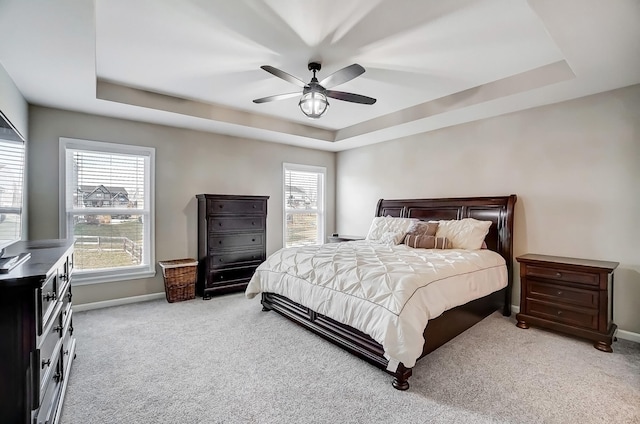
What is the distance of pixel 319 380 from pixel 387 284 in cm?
87

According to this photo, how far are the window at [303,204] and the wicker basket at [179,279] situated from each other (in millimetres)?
1848

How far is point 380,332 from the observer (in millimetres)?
2170

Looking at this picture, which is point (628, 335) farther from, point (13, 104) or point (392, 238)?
point (13, 104)

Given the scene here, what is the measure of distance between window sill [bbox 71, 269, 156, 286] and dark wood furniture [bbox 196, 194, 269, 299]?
732 millimetres

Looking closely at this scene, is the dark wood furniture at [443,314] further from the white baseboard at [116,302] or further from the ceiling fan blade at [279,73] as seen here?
the ceiling fan blade at [279,73]

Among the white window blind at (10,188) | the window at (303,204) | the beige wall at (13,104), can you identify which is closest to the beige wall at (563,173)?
the window at (303,204)

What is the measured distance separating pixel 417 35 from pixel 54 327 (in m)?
3.15

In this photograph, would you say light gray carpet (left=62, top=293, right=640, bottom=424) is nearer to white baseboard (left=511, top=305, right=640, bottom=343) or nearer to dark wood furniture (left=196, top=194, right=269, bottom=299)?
white baseboard (left=511, top=305, right=640, bottom=343)

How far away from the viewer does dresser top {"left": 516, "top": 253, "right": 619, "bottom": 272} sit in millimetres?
2848

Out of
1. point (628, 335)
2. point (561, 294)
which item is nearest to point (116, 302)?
point (561, 294)

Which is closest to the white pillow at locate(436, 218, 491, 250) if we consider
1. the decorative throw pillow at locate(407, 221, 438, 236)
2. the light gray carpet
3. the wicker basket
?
the decorative throw pillow at locate(407, 221, 438, 236)

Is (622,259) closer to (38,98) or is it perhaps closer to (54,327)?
(54,327)

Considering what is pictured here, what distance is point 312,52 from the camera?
271 cm

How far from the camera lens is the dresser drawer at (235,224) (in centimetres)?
438
